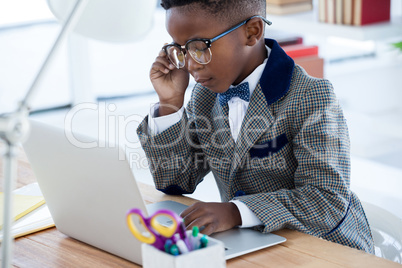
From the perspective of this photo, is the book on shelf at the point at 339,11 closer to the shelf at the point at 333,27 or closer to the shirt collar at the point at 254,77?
the shelf at the point at 333,27

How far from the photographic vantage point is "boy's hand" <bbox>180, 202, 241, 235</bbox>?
44.4 inches

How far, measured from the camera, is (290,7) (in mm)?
2666

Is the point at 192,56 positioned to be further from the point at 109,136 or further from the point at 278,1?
the point at 109,136

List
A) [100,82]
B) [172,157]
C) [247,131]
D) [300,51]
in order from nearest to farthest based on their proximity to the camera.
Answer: [247,131] → [172,157] → [300,51] → [100,82]

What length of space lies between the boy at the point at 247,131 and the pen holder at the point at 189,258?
28 centimetres

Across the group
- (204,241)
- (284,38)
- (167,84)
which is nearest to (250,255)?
(204,241)

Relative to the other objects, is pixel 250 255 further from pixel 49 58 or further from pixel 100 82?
pixel 100 82

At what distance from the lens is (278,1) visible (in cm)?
266

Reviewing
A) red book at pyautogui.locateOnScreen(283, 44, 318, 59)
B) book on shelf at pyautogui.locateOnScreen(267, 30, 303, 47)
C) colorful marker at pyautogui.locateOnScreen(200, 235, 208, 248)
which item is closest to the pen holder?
colorful marker at pyautogui.locateOnScreen(200, 235, 208, 248)

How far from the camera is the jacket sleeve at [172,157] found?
146 centimetres

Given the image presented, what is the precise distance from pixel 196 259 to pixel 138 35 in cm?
78

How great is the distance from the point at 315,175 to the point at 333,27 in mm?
1333

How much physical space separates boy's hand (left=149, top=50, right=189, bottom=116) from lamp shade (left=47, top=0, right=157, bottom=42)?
0.10 m

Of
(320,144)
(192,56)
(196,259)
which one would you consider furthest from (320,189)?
(196,259)
